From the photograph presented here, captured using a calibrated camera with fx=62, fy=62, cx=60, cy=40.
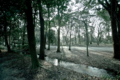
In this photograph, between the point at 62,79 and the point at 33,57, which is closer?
the point at 62,79

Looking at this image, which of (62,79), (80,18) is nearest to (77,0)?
(80,18)

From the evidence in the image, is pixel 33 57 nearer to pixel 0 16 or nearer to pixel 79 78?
pixel 79 78

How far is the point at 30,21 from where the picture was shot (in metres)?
5.15

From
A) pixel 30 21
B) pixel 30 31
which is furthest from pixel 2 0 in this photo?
pixel 30 31

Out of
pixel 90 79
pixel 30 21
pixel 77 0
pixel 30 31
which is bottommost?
pixel 90 79

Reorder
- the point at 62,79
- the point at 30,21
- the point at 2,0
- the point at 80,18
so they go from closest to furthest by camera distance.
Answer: the point at 2,0
the point at 62,79
the point at 30,21
the point at 80,18

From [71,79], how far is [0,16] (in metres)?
9.48

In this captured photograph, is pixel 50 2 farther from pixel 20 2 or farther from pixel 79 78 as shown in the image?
pixel 79 78

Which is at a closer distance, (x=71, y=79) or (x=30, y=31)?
(x=71, y=79)

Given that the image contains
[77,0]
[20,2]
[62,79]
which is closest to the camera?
[20,2]

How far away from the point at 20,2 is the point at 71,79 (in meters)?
5.96

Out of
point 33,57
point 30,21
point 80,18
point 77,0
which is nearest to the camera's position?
point 30,21

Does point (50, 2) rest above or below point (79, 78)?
above

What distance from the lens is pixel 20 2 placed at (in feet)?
12.5
